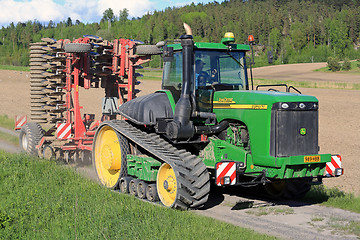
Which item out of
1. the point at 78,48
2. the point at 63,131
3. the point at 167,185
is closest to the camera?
the point at 167,185

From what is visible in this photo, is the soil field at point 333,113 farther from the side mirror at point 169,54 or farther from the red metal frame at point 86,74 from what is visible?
the red metal frame at point 86,74

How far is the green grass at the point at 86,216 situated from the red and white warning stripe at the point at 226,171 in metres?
0.79

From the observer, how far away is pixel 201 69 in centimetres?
963

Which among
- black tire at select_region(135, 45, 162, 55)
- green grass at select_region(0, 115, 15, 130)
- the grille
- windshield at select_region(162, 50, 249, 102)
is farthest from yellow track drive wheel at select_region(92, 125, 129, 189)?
green grass at select_region(0, 115, 15, 130)

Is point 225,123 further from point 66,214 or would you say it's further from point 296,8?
point 296,8

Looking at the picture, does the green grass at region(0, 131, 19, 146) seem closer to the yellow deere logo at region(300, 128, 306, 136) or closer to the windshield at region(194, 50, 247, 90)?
the windshield at region(194, 50, 247, 90)

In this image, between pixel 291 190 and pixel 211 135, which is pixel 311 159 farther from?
pixel 211 135

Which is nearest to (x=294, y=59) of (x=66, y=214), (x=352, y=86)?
(x=352, y=86)

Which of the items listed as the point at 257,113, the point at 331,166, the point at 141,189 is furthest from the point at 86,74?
the point at 331,166

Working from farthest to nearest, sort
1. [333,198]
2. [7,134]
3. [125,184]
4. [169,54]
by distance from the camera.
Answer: [7,134] → [125,184] → [333,198] → [169,54]

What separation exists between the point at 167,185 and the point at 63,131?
5.89m

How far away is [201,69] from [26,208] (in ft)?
13.3

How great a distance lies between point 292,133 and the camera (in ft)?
28.6

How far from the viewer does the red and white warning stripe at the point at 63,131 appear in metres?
14.1
